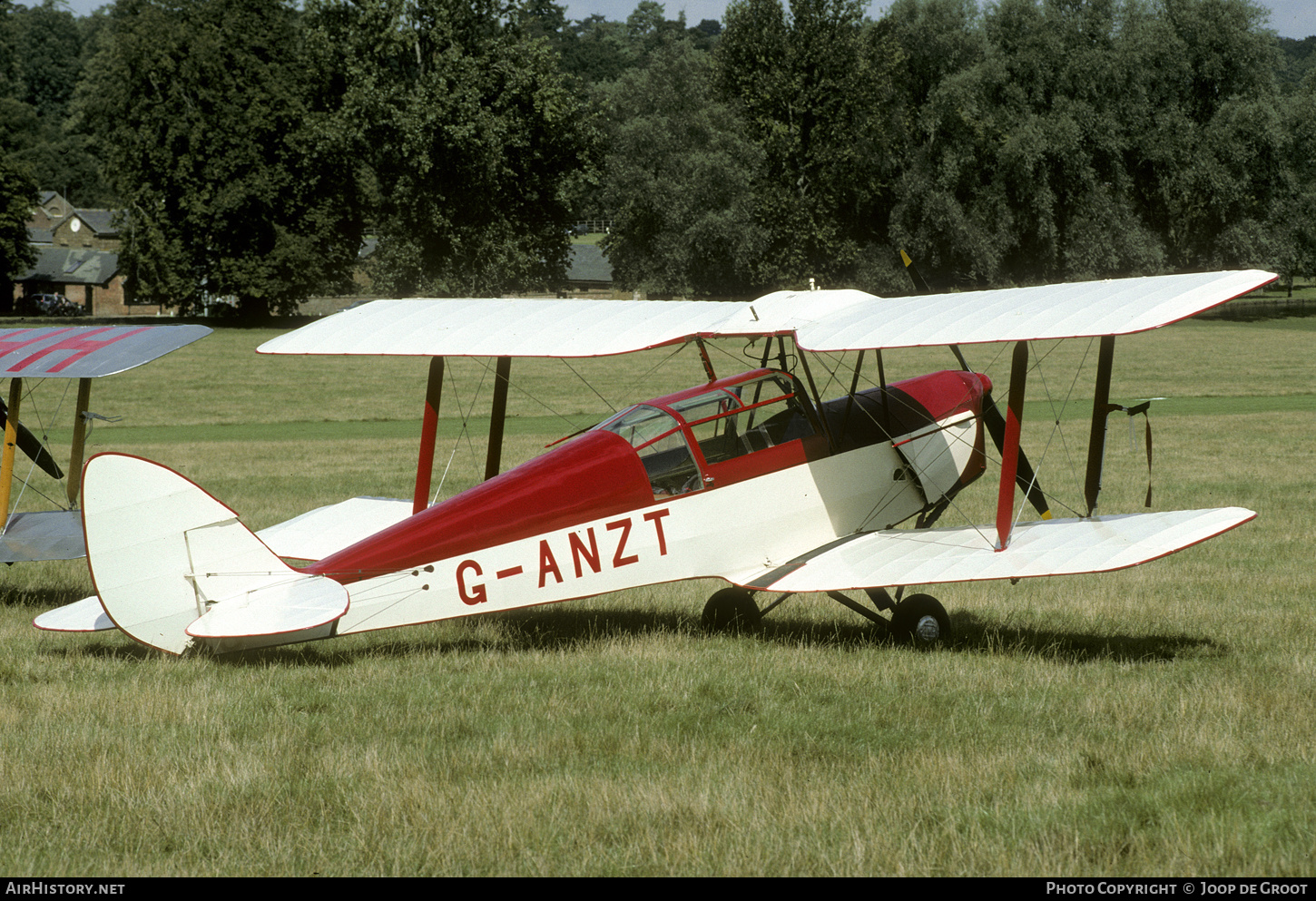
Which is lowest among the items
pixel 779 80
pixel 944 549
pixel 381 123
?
pixel 944 549

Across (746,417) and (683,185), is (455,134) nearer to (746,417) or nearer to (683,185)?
(683,185)

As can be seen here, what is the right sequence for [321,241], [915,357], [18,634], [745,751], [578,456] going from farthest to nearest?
[321,241] < [915,357] < [18,634] < [578,456] < [745,751]

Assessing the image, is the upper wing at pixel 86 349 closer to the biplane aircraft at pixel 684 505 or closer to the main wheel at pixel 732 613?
the biplane aircraft at pixel 684 505

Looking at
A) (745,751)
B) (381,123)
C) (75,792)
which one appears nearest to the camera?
(75,792)

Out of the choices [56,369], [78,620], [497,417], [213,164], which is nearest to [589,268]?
[213,164]

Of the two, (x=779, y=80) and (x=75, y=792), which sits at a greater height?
(x=779, y=80)

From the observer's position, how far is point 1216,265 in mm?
56781

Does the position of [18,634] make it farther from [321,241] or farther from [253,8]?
[253,8]

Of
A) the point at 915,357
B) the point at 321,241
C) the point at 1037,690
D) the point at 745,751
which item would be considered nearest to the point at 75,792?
A: the point at 745,751

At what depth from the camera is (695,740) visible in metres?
5.68

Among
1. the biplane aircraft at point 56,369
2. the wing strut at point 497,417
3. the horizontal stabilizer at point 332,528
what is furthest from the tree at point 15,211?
the wing strut at point 497,417

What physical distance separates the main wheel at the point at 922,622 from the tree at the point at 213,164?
53009 mm

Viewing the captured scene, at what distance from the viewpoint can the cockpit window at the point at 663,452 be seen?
758cm

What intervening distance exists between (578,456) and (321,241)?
190 feet
